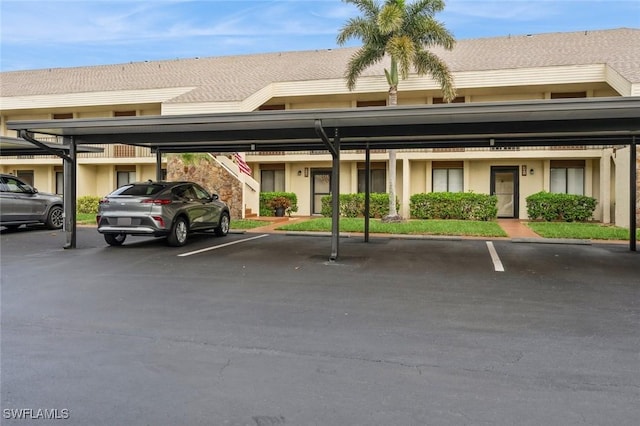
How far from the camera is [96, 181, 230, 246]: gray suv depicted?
1081cm

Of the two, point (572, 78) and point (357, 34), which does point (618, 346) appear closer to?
point (357, 34)

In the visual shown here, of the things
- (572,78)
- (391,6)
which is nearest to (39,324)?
(391,6)

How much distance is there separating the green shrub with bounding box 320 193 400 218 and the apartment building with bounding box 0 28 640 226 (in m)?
1.26

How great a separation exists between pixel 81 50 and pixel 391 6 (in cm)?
2568

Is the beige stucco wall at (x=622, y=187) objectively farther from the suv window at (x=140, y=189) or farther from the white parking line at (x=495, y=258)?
the suv window at (x=140, y=189)

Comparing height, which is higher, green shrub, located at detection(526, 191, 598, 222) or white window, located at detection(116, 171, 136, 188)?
white window, located at detection(116, 171, 136, 188)

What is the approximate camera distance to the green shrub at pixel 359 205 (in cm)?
2145

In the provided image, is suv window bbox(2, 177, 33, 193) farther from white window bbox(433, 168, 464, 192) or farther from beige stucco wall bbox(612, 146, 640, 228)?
beige stucco wall bbox(612, 146, 640, 228)

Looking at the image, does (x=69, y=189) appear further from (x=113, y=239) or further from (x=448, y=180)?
(x=448, y=180)

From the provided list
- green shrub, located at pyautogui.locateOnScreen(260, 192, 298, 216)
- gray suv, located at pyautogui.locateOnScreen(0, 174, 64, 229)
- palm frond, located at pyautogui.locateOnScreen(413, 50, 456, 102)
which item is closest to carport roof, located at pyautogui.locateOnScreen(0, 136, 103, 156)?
gray suv, located at pyautogui.locateOnScreen(0, 174, 64, 229)

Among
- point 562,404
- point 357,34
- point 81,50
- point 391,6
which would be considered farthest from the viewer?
point 81,50

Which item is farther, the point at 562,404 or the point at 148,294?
the point at 148,294

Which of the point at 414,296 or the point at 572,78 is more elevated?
the point at 572,78

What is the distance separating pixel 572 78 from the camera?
776 inches
